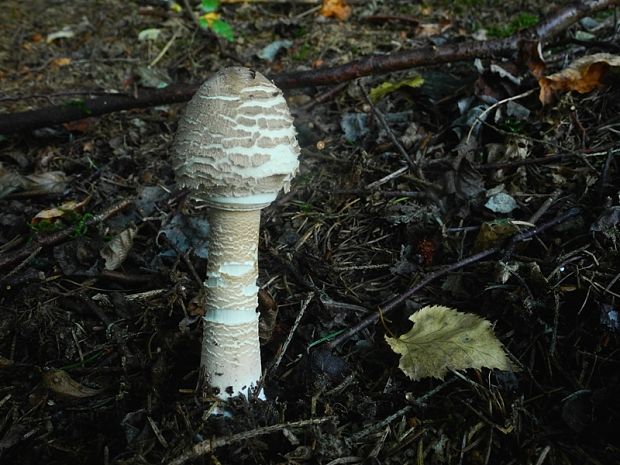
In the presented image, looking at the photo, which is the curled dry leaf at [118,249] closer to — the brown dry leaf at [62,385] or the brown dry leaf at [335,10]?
the brown dry leaf at [62,385]

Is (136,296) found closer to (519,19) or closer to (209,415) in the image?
(209,415)

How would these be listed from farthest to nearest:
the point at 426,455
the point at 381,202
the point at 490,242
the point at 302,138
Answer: the point at 302,138 → the point at 381,202 → the point at 490,242 → the point at 426,455

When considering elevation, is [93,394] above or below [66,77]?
below

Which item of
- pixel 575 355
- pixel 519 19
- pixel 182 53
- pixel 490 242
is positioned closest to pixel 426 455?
pixel 575 355

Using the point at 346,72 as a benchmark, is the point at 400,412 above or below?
below

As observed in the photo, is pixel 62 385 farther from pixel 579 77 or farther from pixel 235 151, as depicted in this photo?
pixel 579 77

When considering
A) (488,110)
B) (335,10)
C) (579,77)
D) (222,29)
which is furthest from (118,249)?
(335,10)

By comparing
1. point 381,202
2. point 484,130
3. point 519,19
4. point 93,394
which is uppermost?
point 519,19
